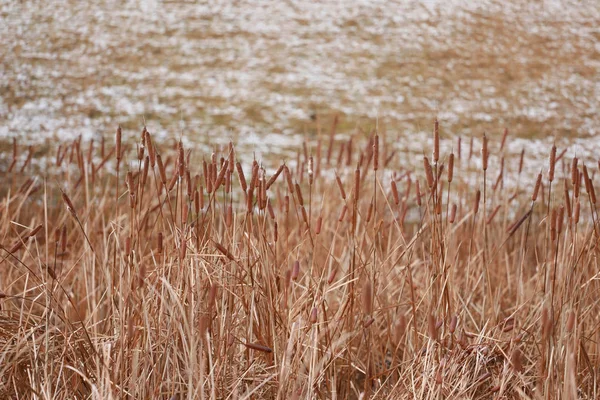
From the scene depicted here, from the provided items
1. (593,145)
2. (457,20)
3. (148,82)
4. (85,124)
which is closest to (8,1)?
(148,82)

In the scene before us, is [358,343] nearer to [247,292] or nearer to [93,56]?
[247,292]

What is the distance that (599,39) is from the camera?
5.91 m

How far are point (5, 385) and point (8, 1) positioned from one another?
5.08m

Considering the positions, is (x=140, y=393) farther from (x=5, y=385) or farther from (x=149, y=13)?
(x=149, y=13)

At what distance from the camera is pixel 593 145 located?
4.12m

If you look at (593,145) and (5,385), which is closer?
(5,385)

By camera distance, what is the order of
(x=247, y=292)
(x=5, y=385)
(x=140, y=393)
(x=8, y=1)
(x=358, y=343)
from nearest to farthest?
(x=140, y=393) → (x=5, y=385) → (x=247, y=292) → (x=358, y=343) → (x=8, y=1)

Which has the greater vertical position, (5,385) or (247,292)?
(247,292)

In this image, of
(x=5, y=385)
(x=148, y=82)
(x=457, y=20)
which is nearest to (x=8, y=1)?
(x=148, y=82)

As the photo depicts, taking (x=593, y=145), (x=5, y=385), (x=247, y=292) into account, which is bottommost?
(x=593, y=145)

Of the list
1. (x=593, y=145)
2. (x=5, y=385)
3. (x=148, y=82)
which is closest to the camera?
(x=5, y=385)

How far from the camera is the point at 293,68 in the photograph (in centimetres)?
540

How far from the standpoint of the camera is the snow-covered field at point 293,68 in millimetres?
4395

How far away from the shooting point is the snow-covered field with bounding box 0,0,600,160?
4.39 meters
